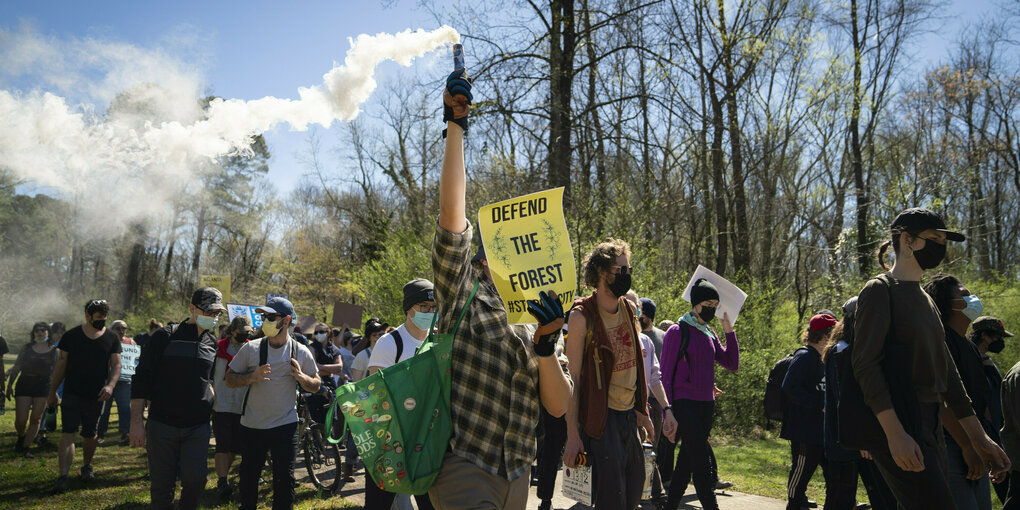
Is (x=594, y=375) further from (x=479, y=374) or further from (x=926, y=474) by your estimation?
(x=926, y=474)

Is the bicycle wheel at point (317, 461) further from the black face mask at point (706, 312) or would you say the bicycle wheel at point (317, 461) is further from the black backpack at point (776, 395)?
the black backpack at point (776, 395)

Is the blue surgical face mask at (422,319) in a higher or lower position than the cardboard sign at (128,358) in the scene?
higher

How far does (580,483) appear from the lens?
13.9ft

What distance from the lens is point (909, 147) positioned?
2797cm

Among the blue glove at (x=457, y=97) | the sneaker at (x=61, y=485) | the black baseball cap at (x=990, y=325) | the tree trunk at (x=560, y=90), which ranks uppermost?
the tree trunk at (x=560, y=90)

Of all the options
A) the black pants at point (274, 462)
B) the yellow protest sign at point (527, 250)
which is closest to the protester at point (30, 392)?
the black pants at point (274, 462)

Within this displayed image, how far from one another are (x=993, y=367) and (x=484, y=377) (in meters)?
4.77

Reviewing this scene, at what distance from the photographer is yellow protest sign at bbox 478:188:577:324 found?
2.84 meters

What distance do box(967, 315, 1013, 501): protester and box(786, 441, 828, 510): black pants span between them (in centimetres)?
129

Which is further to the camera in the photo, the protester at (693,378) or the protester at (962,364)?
the protester at (693,378)

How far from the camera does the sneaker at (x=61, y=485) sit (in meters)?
8.09

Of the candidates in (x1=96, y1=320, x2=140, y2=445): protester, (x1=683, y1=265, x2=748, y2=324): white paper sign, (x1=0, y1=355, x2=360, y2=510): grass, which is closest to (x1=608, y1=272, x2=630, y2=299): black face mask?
(x1=683, y1=265, x2=748, y2=324): white paper sign

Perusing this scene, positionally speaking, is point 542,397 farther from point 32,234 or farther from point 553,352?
point 32,234

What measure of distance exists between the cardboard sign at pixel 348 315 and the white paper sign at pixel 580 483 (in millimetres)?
10440
